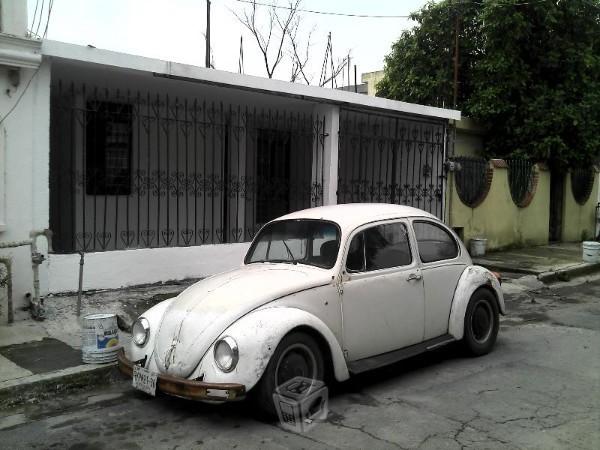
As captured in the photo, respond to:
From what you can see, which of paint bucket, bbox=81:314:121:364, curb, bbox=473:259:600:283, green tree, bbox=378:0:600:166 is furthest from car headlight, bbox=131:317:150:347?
green tree, bbox=378:0:600:166

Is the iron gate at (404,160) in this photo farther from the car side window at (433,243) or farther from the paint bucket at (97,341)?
the paint bucket at (97,341)

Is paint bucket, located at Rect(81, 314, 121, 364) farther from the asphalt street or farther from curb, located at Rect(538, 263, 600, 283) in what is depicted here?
curb, located at Rect(538, 263, 600, 283)

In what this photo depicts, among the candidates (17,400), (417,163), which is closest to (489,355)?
(17,400)

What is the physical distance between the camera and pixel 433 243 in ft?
19.3

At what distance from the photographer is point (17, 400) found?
479 centimetres

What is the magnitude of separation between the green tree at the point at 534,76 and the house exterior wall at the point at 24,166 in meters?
10.7

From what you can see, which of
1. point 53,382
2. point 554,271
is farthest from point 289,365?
point 554,271

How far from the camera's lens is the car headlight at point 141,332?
4645 mm

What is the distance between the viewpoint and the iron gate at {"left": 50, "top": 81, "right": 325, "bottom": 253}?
848 cm

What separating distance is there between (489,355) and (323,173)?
5.18 meters

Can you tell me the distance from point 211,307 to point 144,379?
0.70 metres

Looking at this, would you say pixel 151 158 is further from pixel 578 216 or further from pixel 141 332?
pixel 578 216

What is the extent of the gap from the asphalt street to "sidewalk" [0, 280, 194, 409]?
144mm

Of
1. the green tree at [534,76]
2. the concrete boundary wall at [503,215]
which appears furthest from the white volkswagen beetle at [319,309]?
the green tree at [534,76]
